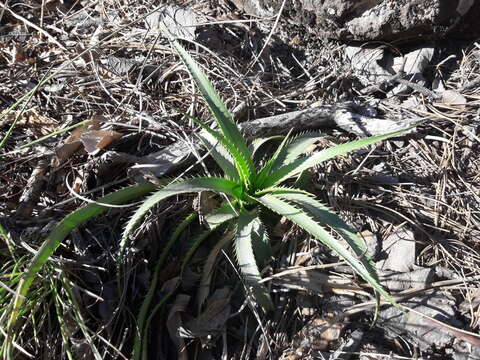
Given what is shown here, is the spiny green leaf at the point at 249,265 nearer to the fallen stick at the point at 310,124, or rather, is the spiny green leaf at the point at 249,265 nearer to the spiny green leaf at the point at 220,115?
the spiny green leaf at the point at 220,115

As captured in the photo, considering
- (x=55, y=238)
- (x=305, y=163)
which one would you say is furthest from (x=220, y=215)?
(x=55, y=238)

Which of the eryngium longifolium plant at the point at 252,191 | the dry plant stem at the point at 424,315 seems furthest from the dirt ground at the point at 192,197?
the eryngium longifolium plant at the point at 252,191

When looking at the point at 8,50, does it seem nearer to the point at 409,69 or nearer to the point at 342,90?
the point at 342,90

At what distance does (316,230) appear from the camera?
4.02ft

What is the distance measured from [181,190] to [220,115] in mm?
260

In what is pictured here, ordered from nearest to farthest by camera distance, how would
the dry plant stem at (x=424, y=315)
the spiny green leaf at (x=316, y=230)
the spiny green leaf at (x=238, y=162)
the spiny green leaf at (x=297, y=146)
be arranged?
1. the spiny green leaf at (x=316, y=230)
2. the dry plant stem at (x=424, y=315)
3. the spiny green leaf at (x=238, y=162)
4. the spiny green leaf at (x=297, y=146)

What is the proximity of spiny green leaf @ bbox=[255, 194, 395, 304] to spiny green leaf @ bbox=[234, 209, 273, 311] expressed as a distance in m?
0.10

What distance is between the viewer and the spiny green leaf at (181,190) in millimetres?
1180

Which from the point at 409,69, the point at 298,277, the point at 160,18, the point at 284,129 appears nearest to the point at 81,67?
the point at 160,18

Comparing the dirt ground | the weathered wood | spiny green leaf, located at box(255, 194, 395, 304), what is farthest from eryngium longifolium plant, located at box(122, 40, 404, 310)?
the weathered wood

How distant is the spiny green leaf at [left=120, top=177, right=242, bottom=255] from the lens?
1.18 meters

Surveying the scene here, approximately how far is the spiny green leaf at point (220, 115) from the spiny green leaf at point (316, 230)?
13 centimetres

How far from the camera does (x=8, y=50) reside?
1873 mm

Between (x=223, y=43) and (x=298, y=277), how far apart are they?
993mm
